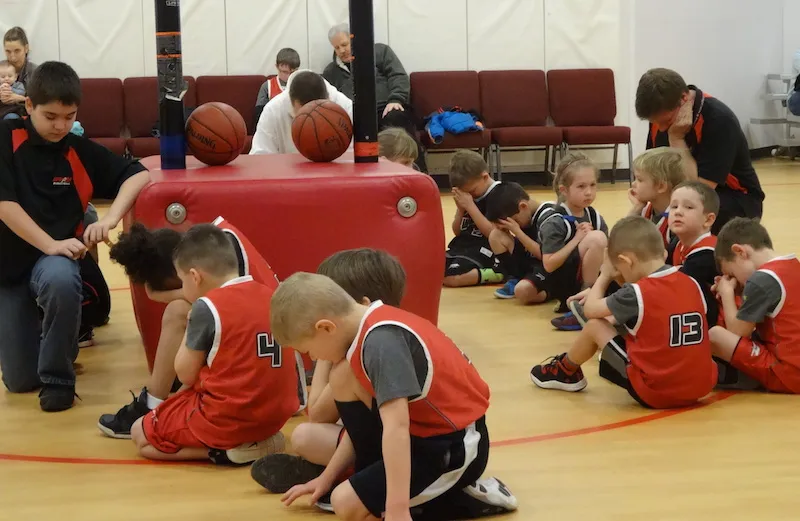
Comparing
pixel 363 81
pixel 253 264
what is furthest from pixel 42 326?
pixel 363 81

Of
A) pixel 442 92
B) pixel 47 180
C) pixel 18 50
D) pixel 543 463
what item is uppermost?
pixel 18 50

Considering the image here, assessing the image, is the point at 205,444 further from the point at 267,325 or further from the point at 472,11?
the point at 472,11

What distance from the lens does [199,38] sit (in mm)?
10297

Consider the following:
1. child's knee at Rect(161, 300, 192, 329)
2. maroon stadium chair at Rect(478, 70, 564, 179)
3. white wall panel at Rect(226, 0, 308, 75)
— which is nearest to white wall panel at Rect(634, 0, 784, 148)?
maroon stadium chair at Rect(478, 70, 564, 179)

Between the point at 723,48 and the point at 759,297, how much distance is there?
27.9ft

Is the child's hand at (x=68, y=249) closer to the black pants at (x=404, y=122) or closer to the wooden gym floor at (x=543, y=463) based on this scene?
the wooden gym floor at (x=543, y=463)

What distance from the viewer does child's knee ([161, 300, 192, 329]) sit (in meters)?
3.64

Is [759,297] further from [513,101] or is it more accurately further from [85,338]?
[513,101]

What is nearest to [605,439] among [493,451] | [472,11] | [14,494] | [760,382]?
[493,451]

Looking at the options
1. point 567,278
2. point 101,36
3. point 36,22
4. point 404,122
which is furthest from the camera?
A: point 101,36

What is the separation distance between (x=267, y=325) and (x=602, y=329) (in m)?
1.31

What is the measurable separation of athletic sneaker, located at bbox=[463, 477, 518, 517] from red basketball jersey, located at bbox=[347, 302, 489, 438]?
22 cm

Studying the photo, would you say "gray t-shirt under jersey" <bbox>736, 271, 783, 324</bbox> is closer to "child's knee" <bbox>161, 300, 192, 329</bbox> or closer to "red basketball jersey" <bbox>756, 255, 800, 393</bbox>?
"red basketball jersey" <bbox>756, 255, 800, 393</bbox>

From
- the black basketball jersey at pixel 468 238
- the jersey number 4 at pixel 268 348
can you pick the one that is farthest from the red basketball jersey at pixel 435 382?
the black basketball jersey at pixel 468 238
